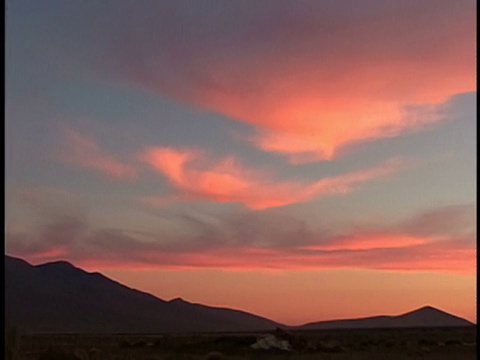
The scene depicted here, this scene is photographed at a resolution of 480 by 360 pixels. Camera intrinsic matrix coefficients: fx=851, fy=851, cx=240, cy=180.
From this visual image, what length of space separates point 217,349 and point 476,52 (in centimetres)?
2805

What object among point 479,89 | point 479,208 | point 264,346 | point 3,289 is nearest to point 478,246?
point 479,208

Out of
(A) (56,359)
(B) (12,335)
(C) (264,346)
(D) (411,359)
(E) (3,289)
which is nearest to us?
(E) (3,289)

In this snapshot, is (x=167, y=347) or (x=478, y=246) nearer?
(x=478, y=246)

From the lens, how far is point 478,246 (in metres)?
2.06

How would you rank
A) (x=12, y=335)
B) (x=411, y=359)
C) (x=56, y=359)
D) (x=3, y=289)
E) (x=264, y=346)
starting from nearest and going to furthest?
→ (x=3, y=289), (x=12, y=335), (x=56, y=359), (x=411, y=359), (x=264, y=346)

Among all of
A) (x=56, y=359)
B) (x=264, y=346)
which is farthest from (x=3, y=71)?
(x=264, y=346)

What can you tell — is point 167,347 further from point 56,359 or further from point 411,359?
point 56,359

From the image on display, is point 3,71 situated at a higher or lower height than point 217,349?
lower

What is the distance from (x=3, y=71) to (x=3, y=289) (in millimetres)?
533

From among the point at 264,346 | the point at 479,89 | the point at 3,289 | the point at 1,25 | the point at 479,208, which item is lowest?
the point at 3,289

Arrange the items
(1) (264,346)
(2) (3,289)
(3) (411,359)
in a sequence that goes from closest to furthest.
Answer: (2) (3,289) → (3) (411,359) → (1) (264,346)

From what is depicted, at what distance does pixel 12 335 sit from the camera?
271 inches

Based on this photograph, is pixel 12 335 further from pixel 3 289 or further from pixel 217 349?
pixel 217 349

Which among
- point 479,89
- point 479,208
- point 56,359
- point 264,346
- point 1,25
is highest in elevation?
point 264,346
